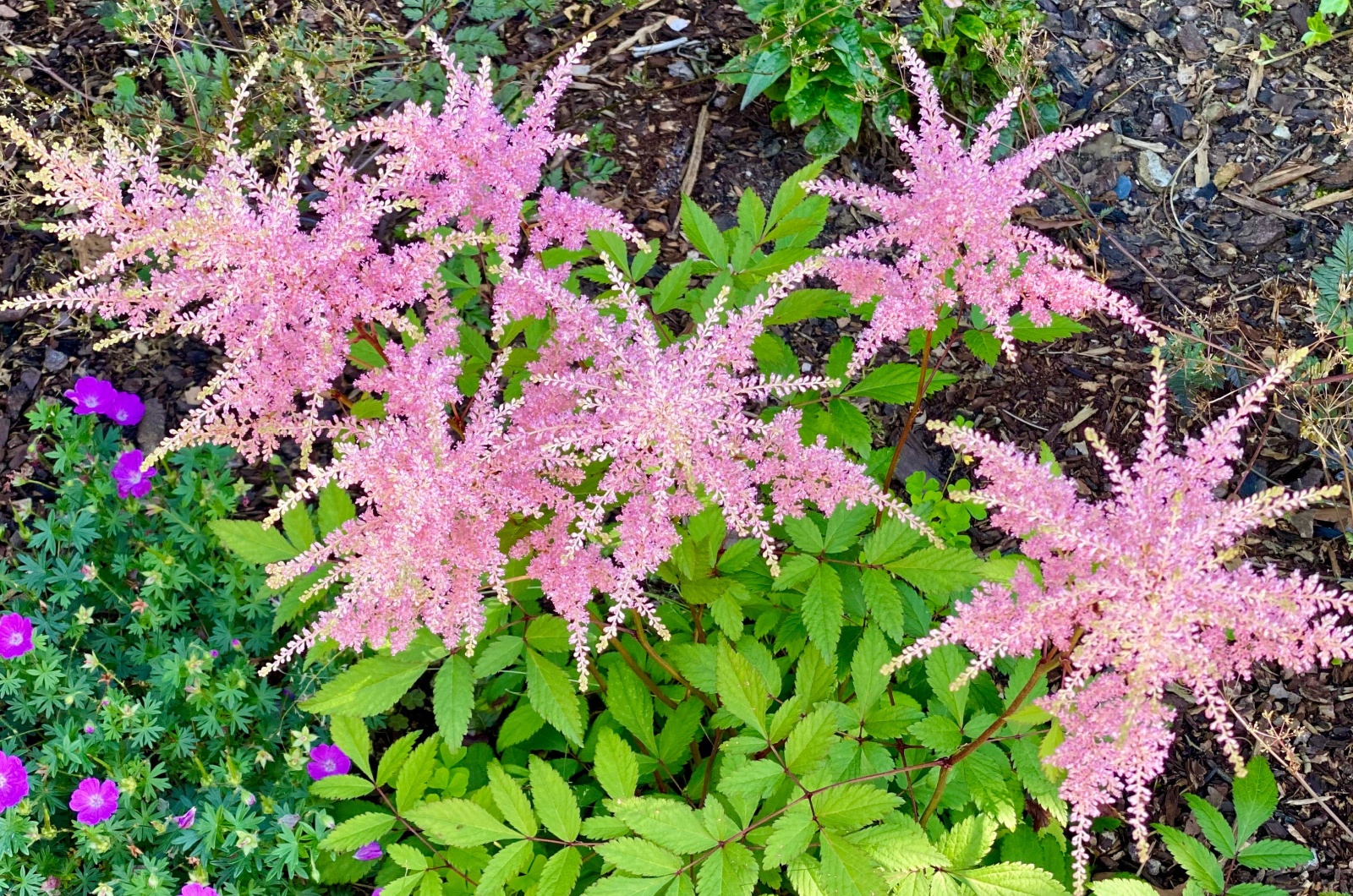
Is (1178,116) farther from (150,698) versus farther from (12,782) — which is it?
(12,782)

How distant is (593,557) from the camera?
2385 mm

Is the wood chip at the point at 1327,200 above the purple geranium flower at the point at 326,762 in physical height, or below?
above

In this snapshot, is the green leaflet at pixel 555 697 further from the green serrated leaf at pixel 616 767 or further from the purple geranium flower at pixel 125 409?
the purple geranium flower at pixel 125 409

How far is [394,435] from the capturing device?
2.28 metres

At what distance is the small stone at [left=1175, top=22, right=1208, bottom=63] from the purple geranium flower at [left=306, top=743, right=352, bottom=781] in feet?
16.8

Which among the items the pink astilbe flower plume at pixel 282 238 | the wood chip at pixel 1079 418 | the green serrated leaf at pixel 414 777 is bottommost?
the wood chip at pixel 1079 418

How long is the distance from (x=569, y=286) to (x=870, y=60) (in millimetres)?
1947

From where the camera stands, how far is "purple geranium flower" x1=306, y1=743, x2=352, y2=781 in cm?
310

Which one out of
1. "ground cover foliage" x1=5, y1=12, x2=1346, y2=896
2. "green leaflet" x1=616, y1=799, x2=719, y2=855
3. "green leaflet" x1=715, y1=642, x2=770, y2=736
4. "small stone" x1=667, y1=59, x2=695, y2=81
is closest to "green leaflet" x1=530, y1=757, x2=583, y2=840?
"ground cover foliage" x1=5, y1=12, x2=1346, y2=896

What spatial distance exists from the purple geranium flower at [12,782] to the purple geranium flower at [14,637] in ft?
1.04

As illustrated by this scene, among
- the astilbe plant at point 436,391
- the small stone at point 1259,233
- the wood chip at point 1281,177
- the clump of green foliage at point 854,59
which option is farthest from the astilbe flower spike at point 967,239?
the wood chip at point 1281,177

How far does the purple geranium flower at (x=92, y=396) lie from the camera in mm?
3559

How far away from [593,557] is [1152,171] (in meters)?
3.90

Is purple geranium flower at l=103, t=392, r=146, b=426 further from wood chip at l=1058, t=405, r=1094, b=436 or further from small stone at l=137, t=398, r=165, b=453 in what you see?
wood chip at l=1058, t=405, r=1094, b=436
